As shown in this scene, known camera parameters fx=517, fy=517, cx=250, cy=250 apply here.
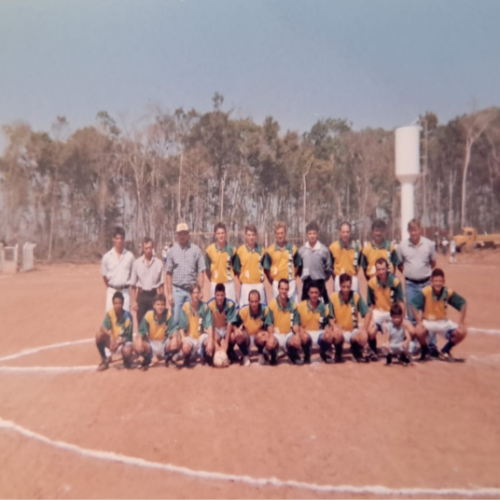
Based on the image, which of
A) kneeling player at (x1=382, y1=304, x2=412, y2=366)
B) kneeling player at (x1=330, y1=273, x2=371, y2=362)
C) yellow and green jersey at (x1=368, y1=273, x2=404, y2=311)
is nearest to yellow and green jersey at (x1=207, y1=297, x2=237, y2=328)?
kneeling player at (x1=330, y1=273, x2=371, y2=362)

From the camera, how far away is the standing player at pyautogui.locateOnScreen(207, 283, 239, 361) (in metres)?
5.27

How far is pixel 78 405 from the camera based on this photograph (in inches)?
167

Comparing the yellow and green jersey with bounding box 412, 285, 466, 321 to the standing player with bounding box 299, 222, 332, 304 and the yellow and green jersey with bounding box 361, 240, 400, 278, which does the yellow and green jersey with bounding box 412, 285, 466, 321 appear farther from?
the standing player with bounding box 299, 222, 332, 304

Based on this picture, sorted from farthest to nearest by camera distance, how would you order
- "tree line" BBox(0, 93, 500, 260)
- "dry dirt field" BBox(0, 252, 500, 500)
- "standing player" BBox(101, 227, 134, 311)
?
1. "tree line" BBox(0, 93, 500, 260)
2. "standing player" BBox(101, 227, 134, 311)
3. "dry dirt field" BBox(0, 252, 500, 500)

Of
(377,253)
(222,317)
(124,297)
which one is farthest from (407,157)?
(124,297)

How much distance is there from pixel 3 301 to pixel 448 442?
340 inches

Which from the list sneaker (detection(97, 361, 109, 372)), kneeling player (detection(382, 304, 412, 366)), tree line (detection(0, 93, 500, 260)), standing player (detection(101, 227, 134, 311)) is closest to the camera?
kneeling player (detection(382, 304, 412, 366))

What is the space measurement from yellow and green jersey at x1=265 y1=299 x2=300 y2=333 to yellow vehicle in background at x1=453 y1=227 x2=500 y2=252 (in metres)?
19.1

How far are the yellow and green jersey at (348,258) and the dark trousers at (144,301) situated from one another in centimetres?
207

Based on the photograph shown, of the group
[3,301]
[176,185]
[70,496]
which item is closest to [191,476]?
[70,496]

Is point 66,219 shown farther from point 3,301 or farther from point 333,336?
point 333,336

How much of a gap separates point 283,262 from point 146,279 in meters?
1.54

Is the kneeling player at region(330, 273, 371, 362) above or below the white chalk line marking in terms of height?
above

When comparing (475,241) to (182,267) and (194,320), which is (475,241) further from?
(194,320)
